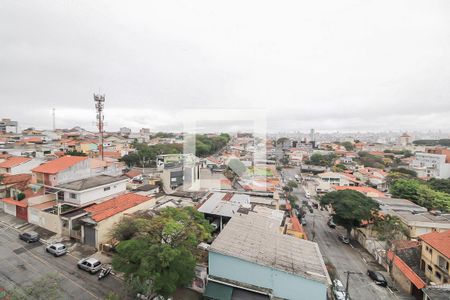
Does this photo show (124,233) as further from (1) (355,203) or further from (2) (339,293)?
(1) (355,203)

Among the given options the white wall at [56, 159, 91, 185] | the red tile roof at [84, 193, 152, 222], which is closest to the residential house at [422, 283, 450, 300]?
the red tile roof at [84, 193, 152, 222]

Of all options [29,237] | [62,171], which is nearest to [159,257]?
[29,237]

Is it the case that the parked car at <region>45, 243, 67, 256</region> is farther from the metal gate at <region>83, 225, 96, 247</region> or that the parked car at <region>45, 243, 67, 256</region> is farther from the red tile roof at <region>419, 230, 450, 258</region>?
the red tile roof at <region>419, 230, 450, 258</region>

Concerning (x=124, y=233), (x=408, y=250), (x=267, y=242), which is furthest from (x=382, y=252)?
(x=124, y=233)

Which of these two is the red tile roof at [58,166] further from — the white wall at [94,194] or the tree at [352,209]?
the tree at [352,209]

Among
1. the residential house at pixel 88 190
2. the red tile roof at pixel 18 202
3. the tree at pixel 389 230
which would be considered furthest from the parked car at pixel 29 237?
the tree at pixel 389 230

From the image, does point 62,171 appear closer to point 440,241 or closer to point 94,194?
point 94,194
